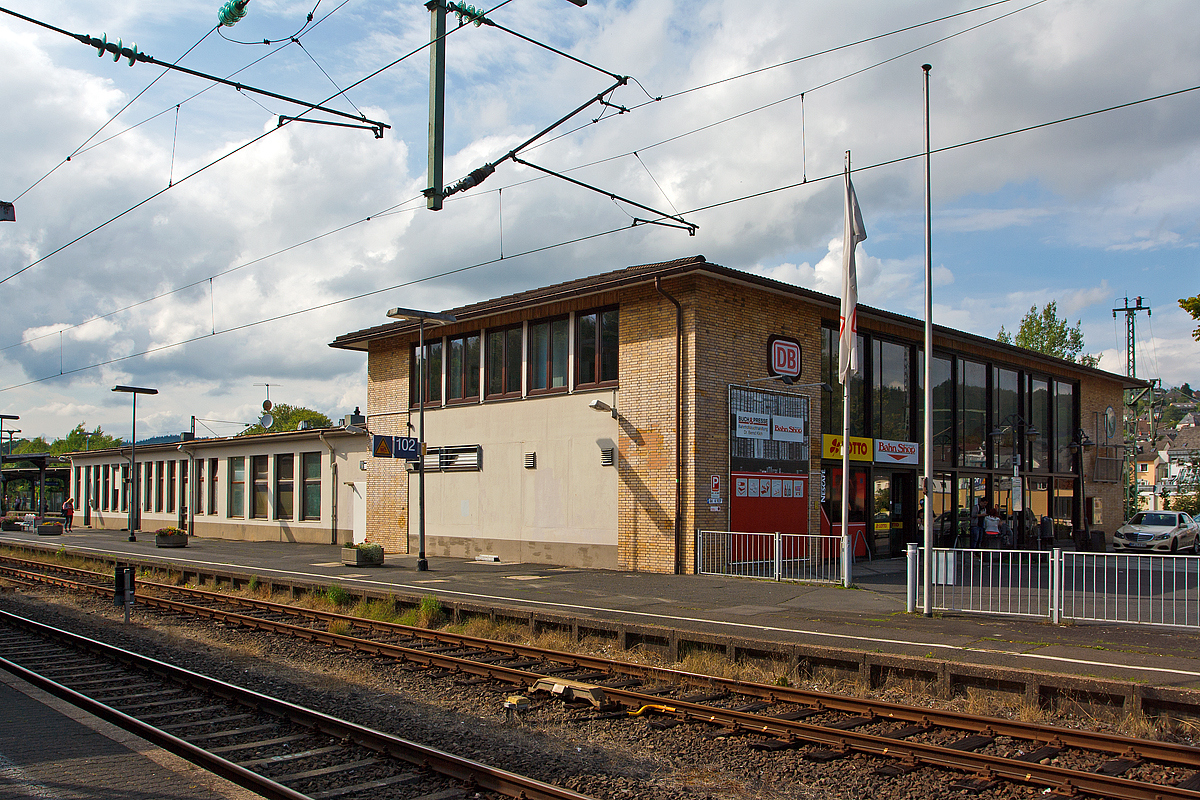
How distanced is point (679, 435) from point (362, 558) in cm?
910

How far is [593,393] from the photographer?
21.8m

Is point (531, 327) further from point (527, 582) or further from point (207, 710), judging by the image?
point (207, 710)

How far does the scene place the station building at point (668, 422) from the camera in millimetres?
20078

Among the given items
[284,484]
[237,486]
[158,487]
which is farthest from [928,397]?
[158,487]

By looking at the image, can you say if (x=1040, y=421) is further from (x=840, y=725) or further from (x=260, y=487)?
(x=260, y=487)

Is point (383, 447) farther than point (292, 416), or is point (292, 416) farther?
point (292, 416)

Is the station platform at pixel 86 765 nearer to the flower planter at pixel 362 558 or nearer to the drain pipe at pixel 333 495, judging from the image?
the flower planter at pixel 362 558

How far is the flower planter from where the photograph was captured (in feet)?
74.6

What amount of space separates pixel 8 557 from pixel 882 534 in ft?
89.9

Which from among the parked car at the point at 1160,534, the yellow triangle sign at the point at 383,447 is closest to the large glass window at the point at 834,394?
the yellow triangle sign at the point at 383,447

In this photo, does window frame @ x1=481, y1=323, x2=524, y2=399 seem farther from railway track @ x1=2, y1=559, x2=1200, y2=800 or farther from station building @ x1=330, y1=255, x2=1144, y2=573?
railway track @ x1=2, y1=559, x2=1200, y2=800

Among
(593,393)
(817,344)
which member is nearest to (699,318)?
(593,393)

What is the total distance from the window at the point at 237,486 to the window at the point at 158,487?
342 inches

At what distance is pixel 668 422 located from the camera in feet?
65.5
